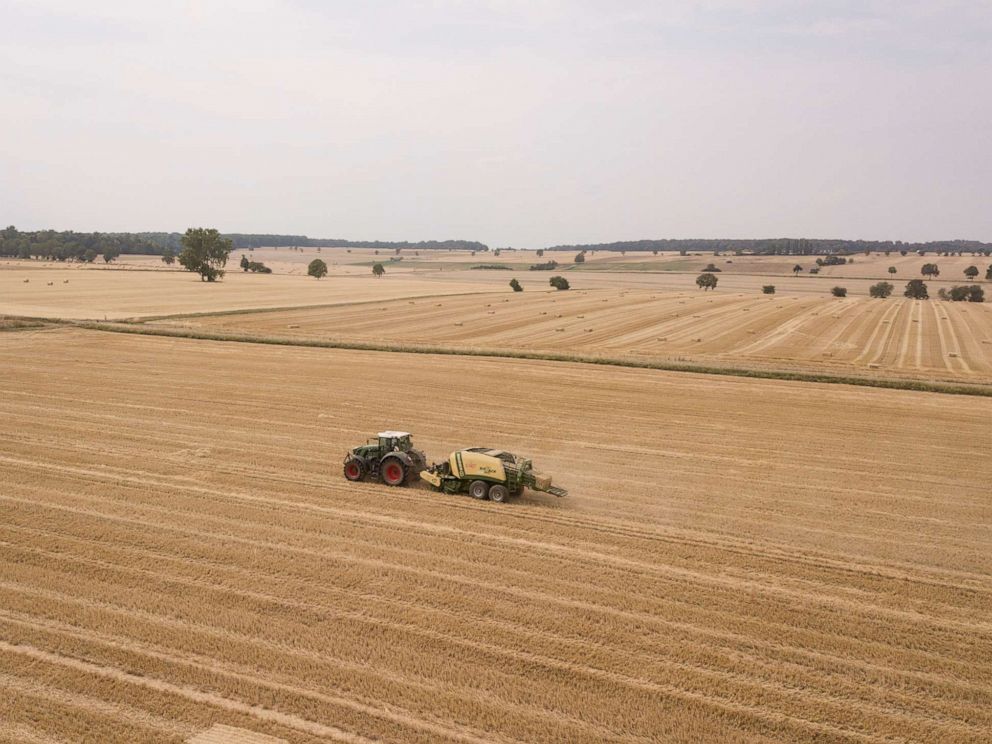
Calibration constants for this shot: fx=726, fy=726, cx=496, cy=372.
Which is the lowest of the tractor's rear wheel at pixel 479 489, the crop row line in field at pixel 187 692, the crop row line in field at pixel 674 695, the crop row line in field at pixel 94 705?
the crop row line in field at pixel 94 705

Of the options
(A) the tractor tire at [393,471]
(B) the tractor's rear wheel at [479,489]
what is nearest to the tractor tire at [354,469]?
(A) the tractor tire at [393,471]

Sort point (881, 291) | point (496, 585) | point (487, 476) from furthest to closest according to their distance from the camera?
point (881, 291), point (487, 476), point (496, 585)

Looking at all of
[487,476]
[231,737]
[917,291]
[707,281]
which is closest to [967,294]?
[917,291]

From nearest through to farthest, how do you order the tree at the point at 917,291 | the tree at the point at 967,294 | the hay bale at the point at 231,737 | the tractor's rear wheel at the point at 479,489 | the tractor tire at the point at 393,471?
the hay bale at the point at 231,737
the tractor's rear wheel at the point at 479,489
the tractor tire at the point at 393,471
the tree at the point at 967,294
the tree at the point at 917,291

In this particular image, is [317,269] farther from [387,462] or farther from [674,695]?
[674,695]

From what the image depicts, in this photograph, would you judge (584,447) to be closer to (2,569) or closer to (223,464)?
(223,464)

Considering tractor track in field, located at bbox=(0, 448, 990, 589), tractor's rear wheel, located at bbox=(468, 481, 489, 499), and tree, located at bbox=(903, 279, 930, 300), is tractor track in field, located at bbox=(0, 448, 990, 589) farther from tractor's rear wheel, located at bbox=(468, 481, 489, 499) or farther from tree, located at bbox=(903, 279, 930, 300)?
tree, located at bbox=(903, 279, 930, 300)

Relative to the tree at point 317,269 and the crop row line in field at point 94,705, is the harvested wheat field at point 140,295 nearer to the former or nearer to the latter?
the tree at point 317,269

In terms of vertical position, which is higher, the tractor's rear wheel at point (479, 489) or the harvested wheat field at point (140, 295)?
the harvested wheat field at point (140, 295)
